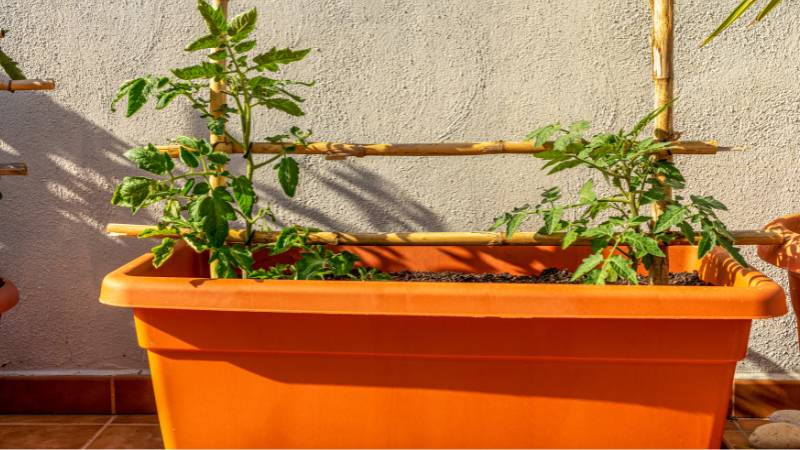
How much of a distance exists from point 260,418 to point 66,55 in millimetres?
985

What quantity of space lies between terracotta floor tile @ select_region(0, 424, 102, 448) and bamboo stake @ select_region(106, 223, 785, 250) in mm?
487

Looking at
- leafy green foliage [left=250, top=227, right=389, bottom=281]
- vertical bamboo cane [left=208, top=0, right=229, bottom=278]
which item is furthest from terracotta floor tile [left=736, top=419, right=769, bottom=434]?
vertical bamboo cane [left=208, top=0, right=229, bottom=278]

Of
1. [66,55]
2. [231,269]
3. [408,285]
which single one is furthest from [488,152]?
[66,55]

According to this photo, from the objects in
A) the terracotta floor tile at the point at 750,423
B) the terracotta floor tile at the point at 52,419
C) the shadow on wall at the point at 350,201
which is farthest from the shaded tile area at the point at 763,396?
the terracotta floor tile at the point at 52,419

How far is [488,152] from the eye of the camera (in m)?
1.64

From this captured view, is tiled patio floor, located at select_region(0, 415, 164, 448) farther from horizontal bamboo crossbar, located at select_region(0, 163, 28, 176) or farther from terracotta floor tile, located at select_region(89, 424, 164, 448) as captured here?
horizontal bamboo crossbar, located at select_region(0, 163, 28, 176)

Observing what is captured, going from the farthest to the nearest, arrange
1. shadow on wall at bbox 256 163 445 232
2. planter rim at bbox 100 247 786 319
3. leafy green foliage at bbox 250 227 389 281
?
shadow on wall at bbox 256 163 445 232 → leafy green foliage at bbox 250 227 389 281 → planter rim at bbox 100 247 786 319

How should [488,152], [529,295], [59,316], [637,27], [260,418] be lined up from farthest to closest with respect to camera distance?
[59,316] → [637,27] → [488,152] → [260,418] → [529,295]

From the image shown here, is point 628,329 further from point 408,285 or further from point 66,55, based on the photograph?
point 66,55

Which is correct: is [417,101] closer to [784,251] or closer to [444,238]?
[444,238]

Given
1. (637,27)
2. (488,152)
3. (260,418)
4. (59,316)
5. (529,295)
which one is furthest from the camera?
(59,316)

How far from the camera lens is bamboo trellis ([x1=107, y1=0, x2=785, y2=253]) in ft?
5.17

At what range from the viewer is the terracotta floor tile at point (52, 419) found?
77.2 inches

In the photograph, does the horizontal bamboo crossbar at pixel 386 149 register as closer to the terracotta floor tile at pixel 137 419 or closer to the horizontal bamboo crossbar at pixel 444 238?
the horizontal bamboo crossbar at pixel 444 238
